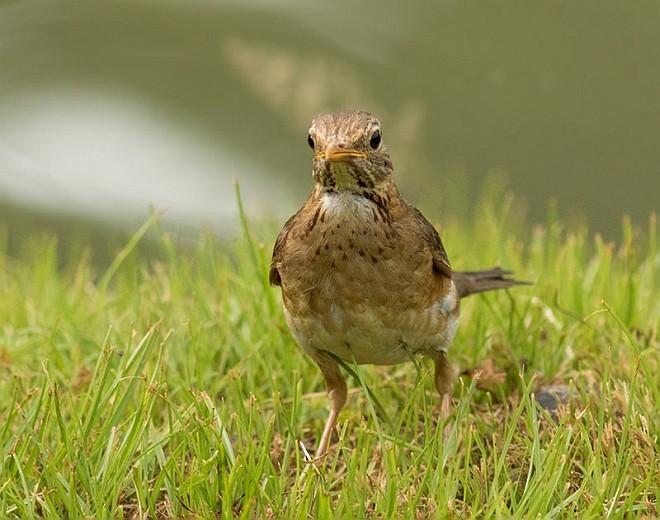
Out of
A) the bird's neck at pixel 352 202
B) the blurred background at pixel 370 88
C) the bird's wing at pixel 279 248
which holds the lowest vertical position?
the bird's wing at pixel 279 248

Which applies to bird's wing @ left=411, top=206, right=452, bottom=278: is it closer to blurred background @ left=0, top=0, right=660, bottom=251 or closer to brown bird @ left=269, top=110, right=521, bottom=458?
brown bird @ left=269, top=110, right=521, bottom=458

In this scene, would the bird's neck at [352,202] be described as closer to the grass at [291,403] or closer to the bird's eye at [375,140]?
the bird's eye at [375,140]

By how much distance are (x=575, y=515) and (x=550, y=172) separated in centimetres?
512

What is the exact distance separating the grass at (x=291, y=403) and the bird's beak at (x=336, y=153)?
0.78 m

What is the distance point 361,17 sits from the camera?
27.4 feet

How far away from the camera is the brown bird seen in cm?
355

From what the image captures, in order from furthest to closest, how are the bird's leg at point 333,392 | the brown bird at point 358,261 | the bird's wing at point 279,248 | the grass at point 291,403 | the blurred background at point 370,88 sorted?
the blurred background at point 370,88, the bird's leg at point 333,392, the bird's wing at point 279,248, the brown bird at point 358,261, the grass at point 291,403

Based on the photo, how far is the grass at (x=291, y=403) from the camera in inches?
133

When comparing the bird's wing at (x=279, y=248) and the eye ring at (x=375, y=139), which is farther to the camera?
the bird's wing at (x=279, y=248)

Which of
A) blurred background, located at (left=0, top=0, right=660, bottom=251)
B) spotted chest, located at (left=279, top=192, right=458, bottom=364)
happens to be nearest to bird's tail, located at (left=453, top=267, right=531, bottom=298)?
spotted chest, located at (left=279, top=192, right=458, bottom=364)

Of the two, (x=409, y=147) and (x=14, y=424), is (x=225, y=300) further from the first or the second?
(x=409, y=147)

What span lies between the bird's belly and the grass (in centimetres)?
12

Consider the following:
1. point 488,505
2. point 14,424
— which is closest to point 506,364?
point 488,505

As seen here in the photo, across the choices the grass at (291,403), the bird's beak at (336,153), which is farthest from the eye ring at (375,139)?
the grass at (291,403)
